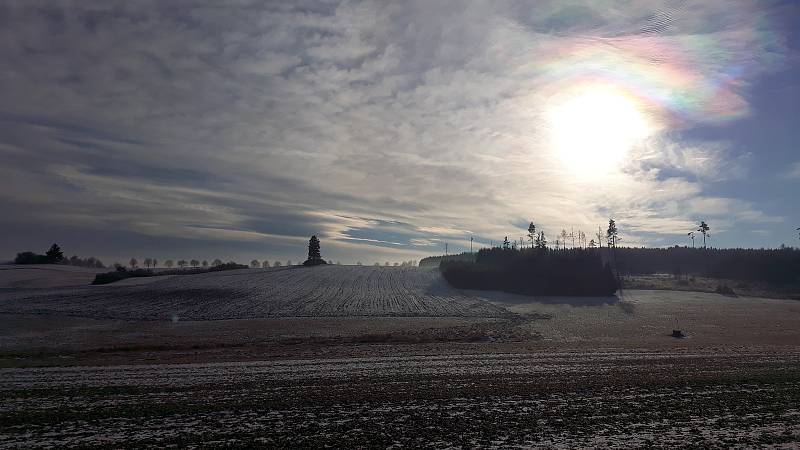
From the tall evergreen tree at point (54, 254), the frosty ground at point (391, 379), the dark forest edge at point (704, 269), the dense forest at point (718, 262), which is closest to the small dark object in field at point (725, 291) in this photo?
the dark forest edge at point (704, 269)

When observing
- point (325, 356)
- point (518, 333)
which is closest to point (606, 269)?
point (518, 333)

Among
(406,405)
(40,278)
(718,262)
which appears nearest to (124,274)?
(40,278)

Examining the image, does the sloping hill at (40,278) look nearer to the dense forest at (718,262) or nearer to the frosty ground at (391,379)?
the frosty ground at (391,379)

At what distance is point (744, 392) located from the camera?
16.9 m

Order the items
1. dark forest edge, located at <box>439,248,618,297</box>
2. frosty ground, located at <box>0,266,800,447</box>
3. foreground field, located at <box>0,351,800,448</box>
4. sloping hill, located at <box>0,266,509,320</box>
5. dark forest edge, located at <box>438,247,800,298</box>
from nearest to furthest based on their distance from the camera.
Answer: foreground field, located at <box>0,351,800,448</box>, frosty ground, located at <box>0,266,800,447</box>, sloping hill, located at <box>0,266,509,320</box>, dark forest edge, located at <box>439,248,618,297</box>, dark forest edge, located at <box>438,247,800,298</box>

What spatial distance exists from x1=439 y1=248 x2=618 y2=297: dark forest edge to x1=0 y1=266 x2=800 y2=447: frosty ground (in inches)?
1112

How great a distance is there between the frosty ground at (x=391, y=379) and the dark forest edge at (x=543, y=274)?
92.7ft

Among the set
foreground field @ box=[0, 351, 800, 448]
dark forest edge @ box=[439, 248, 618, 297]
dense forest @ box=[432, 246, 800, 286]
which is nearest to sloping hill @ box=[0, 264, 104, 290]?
dark forest edge @ box=[439, 248, 618, 297]

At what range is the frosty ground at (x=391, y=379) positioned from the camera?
12625mm

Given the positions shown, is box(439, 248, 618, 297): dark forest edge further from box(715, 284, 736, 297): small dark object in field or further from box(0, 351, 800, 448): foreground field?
box(0, 351, 800, 448): foreground field

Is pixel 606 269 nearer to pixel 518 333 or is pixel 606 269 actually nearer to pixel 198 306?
pixel 518 333

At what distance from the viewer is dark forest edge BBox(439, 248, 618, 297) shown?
7906 cm

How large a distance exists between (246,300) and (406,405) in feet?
158

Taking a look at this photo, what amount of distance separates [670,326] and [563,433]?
1537 inches
